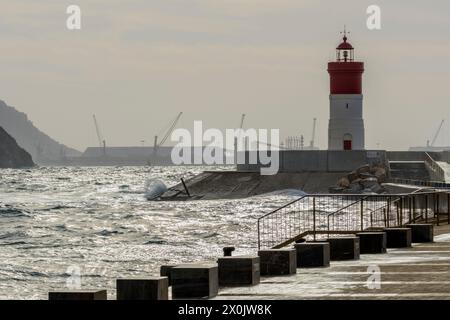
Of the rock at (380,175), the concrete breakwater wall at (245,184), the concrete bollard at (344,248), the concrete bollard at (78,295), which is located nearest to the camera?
the concrete bollard at (78,295)

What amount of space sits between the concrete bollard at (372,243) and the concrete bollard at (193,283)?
27.0ft

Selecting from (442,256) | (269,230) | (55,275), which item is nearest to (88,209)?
(269,230)

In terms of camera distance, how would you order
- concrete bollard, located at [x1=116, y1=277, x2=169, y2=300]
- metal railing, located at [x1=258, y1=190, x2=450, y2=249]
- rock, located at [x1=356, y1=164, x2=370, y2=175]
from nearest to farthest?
concrete bollard, located at [x1=116, y1=277, x2=169, y2=300] → metal railing, located at [x1=258, y1=190, x2=450, y2=249] → rock, located at [x1=356, y1=164, x2=370, y2=175]

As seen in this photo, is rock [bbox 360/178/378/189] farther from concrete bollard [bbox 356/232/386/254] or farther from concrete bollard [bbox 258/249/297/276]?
concrete bollard [bbox 258/249/297/276]

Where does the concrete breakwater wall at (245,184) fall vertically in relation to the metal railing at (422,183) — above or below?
above

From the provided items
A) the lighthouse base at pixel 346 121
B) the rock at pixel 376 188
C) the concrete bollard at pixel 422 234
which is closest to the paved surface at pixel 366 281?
the concrete bollard at pixel 422 234

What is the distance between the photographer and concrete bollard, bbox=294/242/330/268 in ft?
76.1

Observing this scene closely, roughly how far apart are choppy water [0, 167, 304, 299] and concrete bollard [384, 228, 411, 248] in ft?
27.0

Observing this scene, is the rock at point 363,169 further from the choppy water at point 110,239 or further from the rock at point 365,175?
the choppy water at point 110,239

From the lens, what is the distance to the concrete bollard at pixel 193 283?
727 inches

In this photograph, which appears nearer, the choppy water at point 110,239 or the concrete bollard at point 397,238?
the concrete bollard at point 397,238

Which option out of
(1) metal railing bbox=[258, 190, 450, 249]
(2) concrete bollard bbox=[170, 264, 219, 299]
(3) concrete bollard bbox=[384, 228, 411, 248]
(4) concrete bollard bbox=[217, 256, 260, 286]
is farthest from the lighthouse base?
(2) concrete bollard bbox=[170, 264, 219, 299]

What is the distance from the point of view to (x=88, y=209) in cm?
8825
